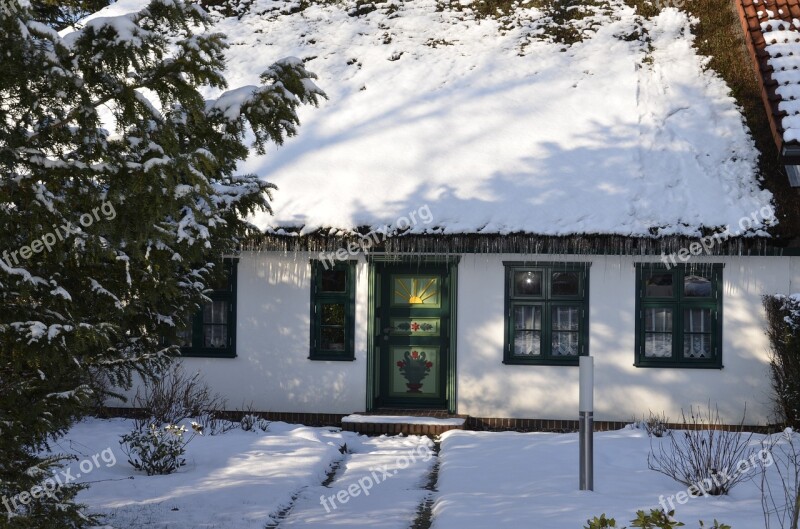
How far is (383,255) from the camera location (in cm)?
1173

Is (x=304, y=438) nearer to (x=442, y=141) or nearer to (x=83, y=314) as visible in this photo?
(x=442, y=141)

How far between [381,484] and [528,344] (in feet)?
12.2

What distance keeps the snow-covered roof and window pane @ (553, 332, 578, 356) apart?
4.84 feet

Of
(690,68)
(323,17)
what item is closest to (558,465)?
(690,68)

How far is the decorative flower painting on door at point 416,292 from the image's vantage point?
12055 millimetres

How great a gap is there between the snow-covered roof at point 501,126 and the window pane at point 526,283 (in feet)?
2.97

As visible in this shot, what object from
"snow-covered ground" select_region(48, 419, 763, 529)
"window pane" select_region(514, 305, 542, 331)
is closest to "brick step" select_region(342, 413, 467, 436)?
→ "snow-covered ground" select_region(48, 419, 763, 529)

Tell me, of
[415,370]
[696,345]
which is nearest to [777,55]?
[696,345]

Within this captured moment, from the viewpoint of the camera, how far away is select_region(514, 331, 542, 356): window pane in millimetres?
11570

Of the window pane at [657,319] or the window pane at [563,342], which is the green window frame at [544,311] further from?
the window pane at [657,319]

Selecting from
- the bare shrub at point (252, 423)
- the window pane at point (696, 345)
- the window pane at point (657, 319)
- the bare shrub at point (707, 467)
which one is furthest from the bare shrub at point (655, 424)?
the bare shrub at point (252, 423)

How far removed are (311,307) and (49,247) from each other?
7.05 meters

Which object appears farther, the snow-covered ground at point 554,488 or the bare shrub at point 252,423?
the bare shrub at point 252,423

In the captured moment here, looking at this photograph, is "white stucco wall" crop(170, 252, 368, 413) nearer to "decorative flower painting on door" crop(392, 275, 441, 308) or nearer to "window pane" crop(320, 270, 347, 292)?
"window pane" crop(320, 270, 347, 292)
